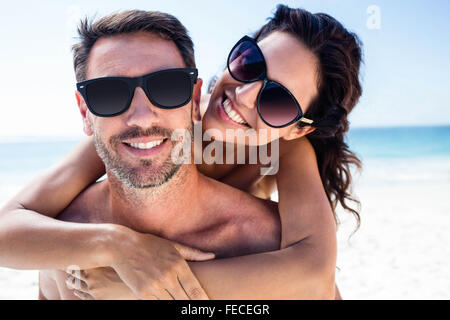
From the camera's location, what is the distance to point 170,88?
1.79 meters

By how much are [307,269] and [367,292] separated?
3.32 m

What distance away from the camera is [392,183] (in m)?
12.8

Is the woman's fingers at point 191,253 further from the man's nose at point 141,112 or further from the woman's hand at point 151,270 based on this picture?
the man's nose at point 141,112

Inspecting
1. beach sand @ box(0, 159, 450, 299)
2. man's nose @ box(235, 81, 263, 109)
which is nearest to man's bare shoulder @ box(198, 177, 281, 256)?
man's nose @ box(235, 81, 263, 109)

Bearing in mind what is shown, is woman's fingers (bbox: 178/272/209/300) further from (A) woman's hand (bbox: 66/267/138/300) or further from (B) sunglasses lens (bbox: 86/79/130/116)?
(B) sunglasses lens (bbox: 86/79/130/116)

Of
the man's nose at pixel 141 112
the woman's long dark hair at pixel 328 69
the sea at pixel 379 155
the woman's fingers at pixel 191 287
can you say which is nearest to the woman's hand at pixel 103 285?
the woman's fingers at pixel 191 287

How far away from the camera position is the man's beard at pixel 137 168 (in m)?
1.82

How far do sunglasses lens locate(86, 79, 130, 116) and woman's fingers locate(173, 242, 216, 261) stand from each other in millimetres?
697

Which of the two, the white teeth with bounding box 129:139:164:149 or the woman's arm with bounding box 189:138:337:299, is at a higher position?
the white teeth with bounding box 129:139:164:149

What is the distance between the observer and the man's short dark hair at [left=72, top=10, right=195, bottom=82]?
6.23 ft

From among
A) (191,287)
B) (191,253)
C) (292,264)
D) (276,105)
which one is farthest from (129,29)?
(292,264)

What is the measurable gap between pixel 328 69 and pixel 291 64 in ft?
0.84

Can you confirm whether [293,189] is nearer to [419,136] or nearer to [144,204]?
[144,204]
